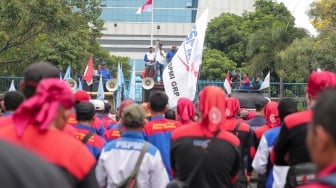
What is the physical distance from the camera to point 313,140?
7.46 feet

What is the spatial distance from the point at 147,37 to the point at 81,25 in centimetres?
7104

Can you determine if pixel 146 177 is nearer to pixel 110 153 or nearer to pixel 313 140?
pixel 110 153

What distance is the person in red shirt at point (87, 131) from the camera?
226 inches

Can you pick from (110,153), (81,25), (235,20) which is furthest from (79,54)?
(235,20)

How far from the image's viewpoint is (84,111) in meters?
6.18

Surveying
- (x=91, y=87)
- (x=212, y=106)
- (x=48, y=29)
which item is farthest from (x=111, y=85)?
(x=212, y=106)

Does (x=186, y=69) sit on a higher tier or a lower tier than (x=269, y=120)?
higher

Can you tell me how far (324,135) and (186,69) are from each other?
9.37 meters

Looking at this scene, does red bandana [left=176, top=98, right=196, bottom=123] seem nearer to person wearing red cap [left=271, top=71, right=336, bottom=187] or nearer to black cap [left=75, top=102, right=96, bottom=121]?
black cap [left=75, top=102, right=96, bottom=121]

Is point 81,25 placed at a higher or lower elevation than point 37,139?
higher

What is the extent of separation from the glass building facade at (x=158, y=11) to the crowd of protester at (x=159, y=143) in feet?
313

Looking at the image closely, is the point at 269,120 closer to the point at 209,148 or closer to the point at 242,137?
the point at 242,137

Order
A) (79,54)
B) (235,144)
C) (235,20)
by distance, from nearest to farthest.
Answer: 1. (235,144)
2. (79,54)
3. (235,20)

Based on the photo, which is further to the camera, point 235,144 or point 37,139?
point 235,144
